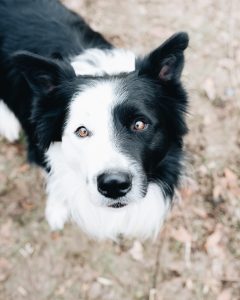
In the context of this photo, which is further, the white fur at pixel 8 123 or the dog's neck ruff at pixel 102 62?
the white fur at pixel 8 123

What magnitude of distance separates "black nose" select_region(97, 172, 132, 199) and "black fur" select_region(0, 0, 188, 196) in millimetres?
187

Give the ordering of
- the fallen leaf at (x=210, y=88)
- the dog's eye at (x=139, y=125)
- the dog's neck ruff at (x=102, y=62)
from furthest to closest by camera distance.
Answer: the fallen leaf at (x=210, y=88), the dog's neck ruff at (x=102, y=62), the dog's eye at (x=139, y=125)

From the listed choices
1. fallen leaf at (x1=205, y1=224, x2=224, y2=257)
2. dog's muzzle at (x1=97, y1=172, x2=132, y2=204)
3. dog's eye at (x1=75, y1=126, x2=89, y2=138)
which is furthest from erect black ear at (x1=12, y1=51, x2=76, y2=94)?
fallen leaf at (x1=205, y1=224, x2=224, y2=257)

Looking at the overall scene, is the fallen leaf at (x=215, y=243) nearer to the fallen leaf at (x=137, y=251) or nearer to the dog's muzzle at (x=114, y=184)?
the fallen leaf at (x=137, y=251)

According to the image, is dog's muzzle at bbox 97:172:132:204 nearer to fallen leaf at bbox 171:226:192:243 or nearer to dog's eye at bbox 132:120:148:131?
dog's eye at bbox 132:120:148:131

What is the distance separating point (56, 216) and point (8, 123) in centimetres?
111

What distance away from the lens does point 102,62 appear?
11.2 ft

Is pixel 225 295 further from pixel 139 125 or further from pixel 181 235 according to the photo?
pixel 139 125

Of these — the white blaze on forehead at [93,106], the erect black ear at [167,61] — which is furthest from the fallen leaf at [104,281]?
the erect black ear at [167,61]

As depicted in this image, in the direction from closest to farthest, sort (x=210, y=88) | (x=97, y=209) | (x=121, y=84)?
(x=121, y=84), (x=97, y=209), (x=210, y=88)

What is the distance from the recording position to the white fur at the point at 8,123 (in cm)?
430

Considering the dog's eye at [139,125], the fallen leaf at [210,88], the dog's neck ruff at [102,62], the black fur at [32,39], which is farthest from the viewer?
the fallen leaf at [210,88]

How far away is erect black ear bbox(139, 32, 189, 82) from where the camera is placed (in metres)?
2.70

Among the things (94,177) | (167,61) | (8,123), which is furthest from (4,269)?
(167,61)
